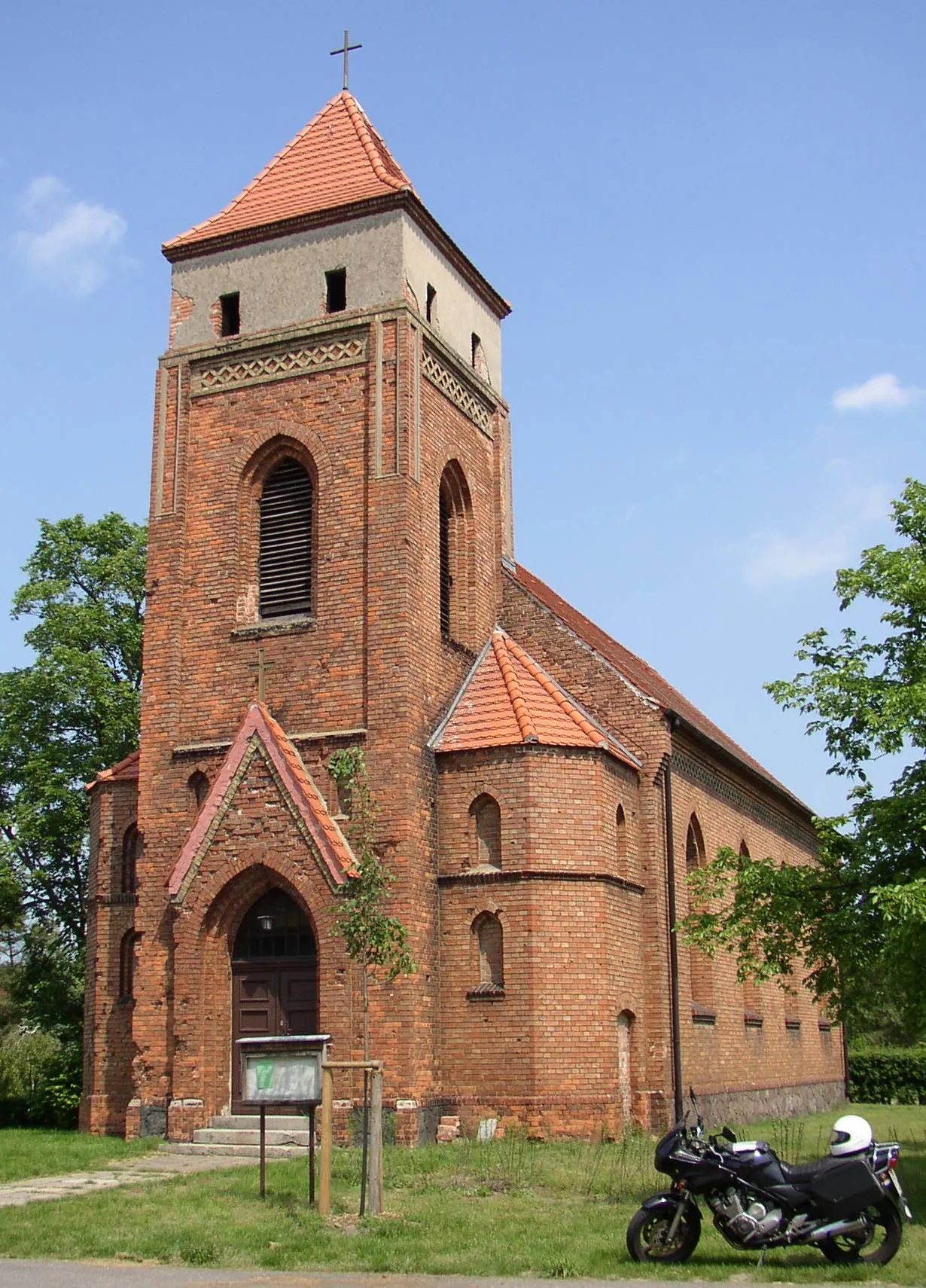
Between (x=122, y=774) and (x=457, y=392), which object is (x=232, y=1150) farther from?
(x=457, y=392)

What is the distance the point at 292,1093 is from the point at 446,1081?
6.92 metres

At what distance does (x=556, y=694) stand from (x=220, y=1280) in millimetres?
13005

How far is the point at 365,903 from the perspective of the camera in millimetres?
15391

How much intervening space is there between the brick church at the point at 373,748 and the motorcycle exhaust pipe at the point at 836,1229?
8.99 metres

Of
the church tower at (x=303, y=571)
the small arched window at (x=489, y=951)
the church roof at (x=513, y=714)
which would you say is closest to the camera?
the church tower at (x=303, y=571)

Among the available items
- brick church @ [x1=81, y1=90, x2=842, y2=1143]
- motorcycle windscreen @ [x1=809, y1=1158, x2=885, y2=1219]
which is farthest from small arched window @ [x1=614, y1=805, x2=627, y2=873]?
motorcycle windscreen @ [x1=809, y1=1158, x2=885, y2=1219]

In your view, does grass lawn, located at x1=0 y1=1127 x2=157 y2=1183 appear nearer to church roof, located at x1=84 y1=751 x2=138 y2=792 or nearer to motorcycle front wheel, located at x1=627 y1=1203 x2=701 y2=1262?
church roof, located at x1=84 y1=751 x2=138 y2=792

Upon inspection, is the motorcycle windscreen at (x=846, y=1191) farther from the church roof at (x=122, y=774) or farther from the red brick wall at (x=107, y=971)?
the church roof at (x=122, y=774)

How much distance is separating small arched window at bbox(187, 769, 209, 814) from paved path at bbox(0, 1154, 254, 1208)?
5.14m

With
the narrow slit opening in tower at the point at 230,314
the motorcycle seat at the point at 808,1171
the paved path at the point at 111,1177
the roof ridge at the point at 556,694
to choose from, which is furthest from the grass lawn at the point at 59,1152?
the narrow slit opening in tower at the point at 230,314

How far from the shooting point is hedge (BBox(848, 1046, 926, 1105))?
36406 millimetres

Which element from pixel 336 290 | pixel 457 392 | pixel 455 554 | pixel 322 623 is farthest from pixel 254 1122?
pixel 336 290

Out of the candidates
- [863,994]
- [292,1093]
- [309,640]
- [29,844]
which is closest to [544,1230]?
[292,1093]

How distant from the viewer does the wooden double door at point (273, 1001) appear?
64.6ft
